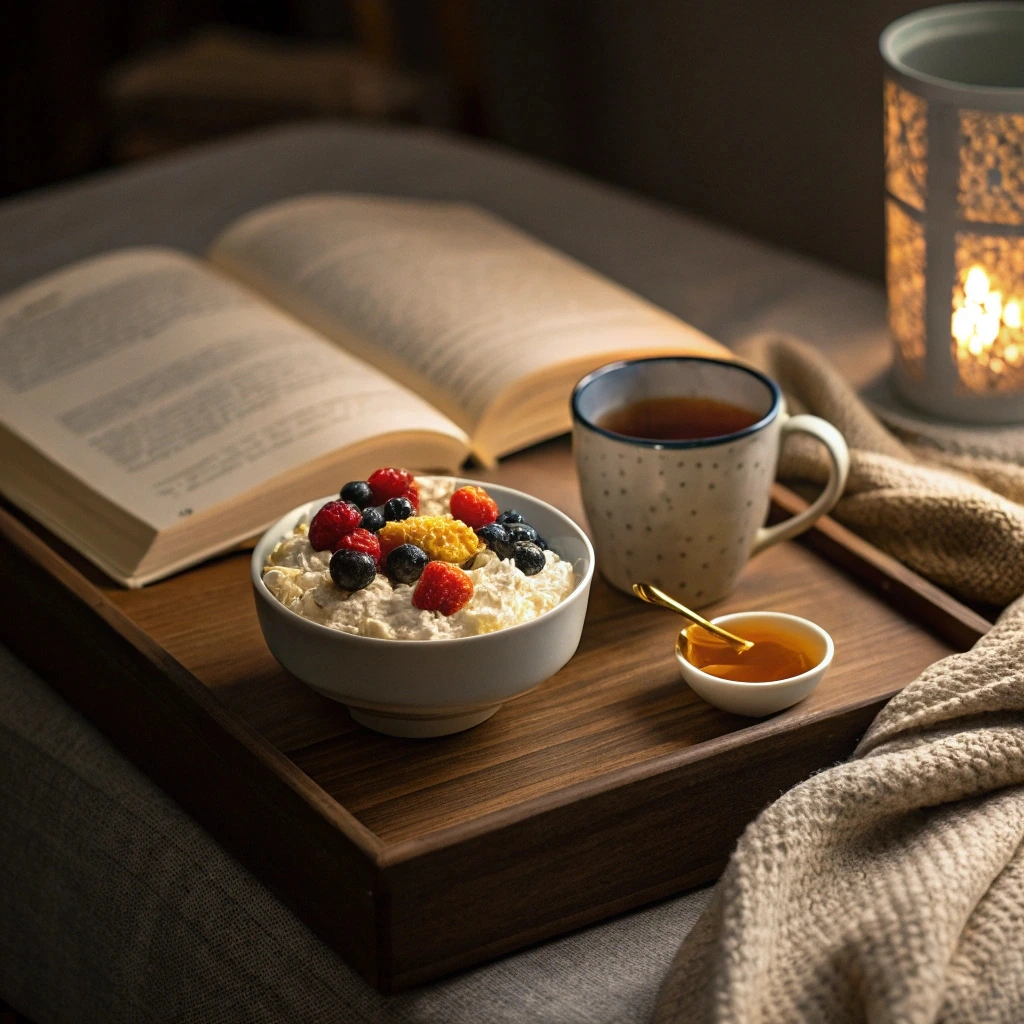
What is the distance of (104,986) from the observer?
871 mm

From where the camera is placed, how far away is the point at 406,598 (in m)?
0.78

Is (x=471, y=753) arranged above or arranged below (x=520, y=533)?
below

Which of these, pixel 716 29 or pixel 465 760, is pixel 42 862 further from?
pixel 716 29

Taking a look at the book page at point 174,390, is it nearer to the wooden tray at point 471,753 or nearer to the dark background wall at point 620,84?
the wooden tray at point 471,753

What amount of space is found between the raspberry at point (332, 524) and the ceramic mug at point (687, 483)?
0.65ft

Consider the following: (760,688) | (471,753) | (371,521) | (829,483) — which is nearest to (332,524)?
(371,521)

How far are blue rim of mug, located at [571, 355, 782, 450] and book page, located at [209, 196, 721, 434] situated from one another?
0.16m

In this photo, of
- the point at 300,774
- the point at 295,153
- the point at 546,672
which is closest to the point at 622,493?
the point at 546,672

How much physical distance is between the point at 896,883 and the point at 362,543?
0.34 metres

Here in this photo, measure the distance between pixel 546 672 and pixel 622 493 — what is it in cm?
19

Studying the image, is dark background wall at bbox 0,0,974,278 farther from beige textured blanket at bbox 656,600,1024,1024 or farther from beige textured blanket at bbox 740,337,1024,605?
beige textured blanket at bbox 656,600,1024,1024

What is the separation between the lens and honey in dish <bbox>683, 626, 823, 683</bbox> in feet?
2.81

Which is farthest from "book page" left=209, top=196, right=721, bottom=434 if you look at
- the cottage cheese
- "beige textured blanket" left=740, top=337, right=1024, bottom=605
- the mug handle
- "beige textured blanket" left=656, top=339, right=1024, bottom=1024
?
"beige textured blanket" left=656, top=339, right=1024, bottom=1024

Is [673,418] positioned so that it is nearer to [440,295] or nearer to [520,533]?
[520,533]
